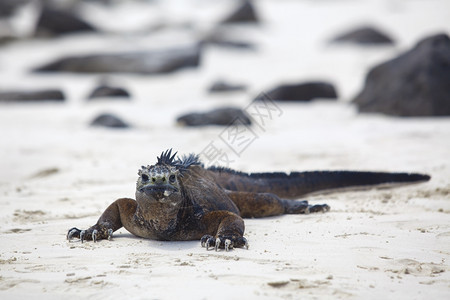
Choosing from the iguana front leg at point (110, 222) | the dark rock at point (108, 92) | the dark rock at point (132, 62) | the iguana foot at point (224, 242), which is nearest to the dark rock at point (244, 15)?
the dark rock at point (132, 62)

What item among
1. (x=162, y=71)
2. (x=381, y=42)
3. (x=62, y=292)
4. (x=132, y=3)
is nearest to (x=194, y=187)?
(x=62, y=292)

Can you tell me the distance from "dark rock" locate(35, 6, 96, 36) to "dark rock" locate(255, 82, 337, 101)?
1155 cm

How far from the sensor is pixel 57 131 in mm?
9188

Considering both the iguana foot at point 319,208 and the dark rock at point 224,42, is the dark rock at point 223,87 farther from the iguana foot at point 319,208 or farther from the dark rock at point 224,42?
the iguana foot at point 319,208

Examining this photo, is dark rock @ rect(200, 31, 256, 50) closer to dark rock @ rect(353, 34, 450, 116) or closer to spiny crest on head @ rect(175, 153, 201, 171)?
dark rock @ rect(353, 34, 450, 116)

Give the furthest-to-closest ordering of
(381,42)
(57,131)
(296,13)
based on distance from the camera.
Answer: (296,13) → (381,42) → (57,131)

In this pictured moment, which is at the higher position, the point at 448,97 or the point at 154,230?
the point at 448,97

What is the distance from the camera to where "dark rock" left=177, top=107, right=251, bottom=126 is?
946 centimetres

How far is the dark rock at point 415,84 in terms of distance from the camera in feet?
30.6

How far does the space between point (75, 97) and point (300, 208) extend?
9.47 m

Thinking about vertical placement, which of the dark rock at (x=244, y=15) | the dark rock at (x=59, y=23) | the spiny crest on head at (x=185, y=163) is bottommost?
the spiny crest on head at (x=185, y=163)

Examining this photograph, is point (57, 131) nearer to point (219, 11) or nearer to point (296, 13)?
point (296, 13)

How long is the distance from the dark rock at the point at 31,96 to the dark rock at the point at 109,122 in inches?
135

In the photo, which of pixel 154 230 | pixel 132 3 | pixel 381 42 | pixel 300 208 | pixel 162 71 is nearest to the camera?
pixel 154 230
